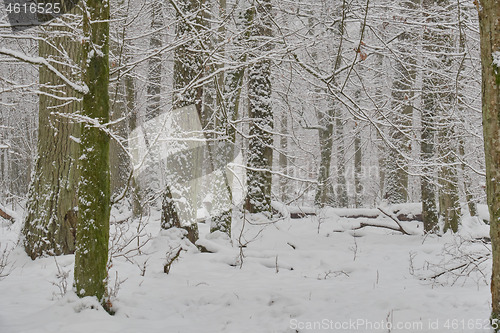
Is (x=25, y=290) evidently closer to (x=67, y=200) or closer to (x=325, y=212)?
(x=67, y=200)

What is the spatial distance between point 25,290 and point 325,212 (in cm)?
766

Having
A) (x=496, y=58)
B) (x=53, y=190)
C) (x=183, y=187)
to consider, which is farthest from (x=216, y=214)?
(x=496, y=58)

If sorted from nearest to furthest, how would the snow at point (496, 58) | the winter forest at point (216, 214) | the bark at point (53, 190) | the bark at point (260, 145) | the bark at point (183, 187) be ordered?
the snow at point (496, 58), the winter forest at point (216, 214), the bark at point (53, 190), the bark at point (183, 187), the bark at point (260, 145)

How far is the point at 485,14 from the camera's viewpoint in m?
3.02

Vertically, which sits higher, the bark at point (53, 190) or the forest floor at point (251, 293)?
the bark at point (53, 190)

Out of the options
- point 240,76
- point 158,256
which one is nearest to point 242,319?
point 158,256

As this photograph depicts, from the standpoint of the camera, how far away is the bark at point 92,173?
3.56 metres

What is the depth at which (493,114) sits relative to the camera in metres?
2.99

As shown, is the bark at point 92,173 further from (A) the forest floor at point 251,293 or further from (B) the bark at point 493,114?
(B) the bark at point 493,114

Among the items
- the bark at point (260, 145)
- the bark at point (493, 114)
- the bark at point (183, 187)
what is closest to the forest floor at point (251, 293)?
the bark at point (183, 187)

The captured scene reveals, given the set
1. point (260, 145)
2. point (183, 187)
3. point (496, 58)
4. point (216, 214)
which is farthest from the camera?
point (260, 145)

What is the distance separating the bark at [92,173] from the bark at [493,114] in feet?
10.5

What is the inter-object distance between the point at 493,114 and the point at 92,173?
11.0 ft

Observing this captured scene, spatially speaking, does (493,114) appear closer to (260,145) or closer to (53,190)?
(53,190)
